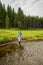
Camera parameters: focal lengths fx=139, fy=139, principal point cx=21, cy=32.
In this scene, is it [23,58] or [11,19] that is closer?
[23,58]

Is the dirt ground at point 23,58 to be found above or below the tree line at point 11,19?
below

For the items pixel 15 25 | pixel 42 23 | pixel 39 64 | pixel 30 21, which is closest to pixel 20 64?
pixel 39 64

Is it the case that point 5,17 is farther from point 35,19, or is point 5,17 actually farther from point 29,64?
point 29,64

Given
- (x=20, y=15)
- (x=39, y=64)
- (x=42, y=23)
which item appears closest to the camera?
(x=39, y=64)

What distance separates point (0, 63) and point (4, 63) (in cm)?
49

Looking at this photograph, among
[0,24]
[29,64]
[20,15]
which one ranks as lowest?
[29,64]

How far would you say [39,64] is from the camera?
16672mm

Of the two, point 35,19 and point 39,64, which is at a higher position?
point 35,19

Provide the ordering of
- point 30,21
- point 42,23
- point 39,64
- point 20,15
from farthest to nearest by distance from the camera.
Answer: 1. point 42,23
2. point 30,21
3. point 20,15
4. point 39,64

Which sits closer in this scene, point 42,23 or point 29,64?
point 29,64

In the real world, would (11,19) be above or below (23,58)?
above

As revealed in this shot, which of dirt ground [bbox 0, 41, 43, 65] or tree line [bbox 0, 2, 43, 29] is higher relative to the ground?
tree line [bbox 0, 2, 43, 29]

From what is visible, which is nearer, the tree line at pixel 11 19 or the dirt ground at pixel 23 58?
the dirt ground at pixel 23 58

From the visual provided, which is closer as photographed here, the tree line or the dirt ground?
the dirt ground
